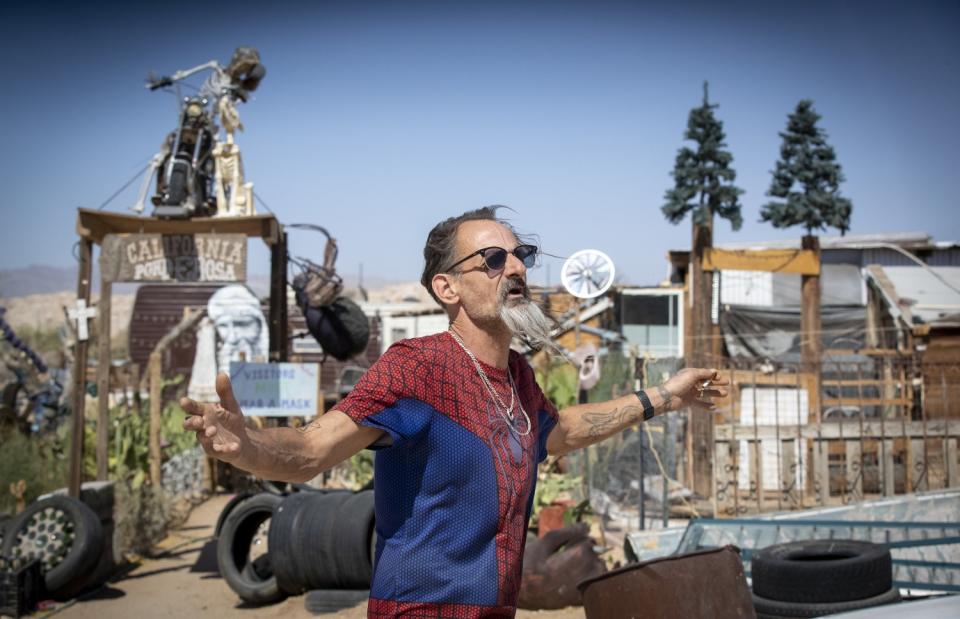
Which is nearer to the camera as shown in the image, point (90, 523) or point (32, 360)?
point (90, 523)

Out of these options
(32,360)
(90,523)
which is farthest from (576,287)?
(32,360)

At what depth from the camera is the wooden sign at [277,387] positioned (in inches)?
330

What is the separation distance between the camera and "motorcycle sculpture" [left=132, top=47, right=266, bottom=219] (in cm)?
850

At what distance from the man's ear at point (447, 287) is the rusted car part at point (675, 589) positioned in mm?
1839

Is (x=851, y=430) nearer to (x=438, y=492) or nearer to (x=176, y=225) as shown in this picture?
(x=176, y=225)

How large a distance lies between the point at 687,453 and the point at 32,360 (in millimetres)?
14220

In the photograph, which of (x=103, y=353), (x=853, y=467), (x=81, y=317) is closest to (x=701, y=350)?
(x=853, y=467)

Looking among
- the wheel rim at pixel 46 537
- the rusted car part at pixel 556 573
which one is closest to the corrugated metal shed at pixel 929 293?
the rusted car part at pixel 556 573

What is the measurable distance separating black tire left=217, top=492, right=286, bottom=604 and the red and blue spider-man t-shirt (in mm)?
5471

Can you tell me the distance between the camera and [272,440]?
2.17 m

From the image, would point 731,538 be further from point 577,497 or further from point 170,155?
point 170,155

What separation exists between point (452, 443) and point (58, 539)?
6411 millimetres

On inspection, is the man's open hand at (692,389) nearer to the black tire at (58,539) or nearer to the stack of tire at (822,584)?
the stack of tire at (822,584)

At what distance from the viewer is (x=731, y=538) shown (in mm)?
6648
